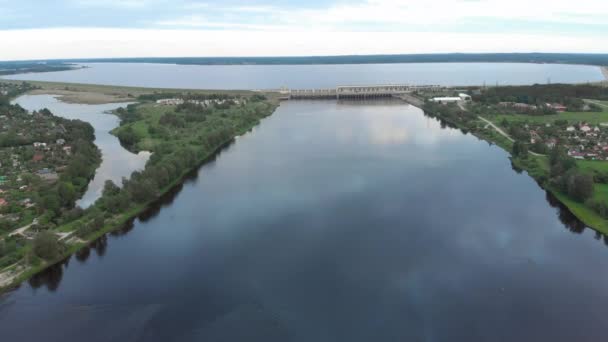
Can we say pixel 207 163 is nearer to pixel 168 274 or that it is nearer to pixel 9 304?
pixel 168 274

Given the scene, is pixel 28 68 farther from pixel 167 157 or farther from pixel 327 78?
pixel 167 157

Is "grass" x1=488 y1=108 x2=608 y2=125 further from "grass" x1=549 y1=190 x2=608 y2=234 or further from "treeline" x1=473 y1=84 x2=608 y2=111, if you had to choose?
"grass" x1=549 y1=190 x2=608 y2=234

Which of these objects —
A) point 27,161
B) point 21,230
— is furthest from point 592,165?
point 27,161

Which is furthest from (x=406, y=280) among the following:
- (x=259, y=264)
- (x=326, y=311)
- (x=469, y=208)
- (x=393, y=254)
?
(x=469, y=208)

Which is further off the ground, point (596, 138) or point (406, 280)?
point (596, 138)

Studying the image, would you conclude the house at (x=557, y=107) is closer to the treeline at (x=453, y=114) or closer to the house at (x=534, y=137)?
the treeline at (x=453, y=114)

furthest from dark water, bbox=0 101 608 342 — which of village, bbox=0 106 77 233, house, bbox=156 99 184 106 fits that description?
house, bbox=156 99 184 106
